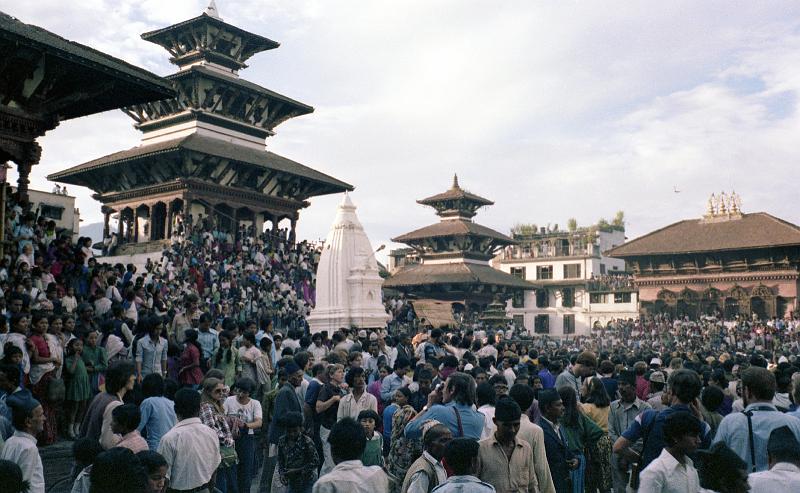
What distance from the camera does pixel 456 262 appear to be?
167ft

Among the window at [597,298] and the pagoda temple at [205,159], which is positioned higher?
the pagoda temple at [205,159]

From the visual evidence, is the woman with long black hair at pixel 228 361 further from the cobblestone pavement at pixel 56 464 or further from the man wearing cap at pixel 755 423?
the man wearing cap at pixel 755 423

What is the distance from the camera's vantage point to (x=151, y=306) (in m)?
16.2

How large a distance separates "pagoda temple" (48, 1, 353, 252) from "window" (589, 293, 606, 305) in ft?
96.6

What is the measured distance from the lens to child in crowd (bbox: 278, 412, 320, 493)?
6.64 metres

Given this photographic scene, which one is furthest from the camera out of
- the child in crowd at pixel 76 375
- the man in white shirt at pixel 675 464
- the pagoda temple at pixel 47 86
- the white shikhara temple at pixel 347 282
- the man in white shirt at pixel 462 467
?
the white shikhara temple at pixel 347 282

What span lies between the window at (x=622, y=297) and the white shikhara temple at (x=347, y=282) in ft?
129

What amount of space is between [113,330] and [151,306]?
4831mm

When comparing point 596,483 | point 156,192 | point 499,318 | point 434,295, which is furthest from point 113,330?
point 434,295

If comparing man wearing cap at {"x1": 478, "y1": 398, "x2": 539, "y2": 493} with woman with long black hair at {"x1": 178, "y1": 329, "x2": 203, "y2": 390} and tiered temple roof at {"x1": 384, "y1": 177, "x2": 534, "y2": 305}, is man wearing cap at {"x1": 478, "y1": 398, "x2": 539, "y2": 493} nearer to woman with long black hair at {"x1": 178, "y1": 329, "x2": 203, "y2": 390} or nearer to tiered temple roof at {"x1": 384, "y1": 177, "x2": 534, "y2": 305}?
woman with long black hair at {"x1": 178, "y1": 329, "x2": 203, "y2": 390}

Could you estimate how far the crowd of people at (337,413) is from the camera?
4602 millimetres

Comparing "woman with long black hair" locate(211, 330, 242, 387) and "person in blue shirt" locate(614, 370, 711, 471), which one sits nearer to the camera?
"person in blue shirt" locate(614, 370, 711, 471)

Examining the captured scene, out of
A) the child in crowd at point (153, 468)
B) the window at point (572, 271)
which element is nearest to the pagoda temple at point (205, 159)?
the child in crowd at point (153, 468)

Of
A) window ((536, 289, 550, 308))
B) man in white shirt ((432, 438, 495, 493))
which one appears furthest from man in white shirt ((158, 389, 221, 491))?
window ((536, 289, 550, 308))
